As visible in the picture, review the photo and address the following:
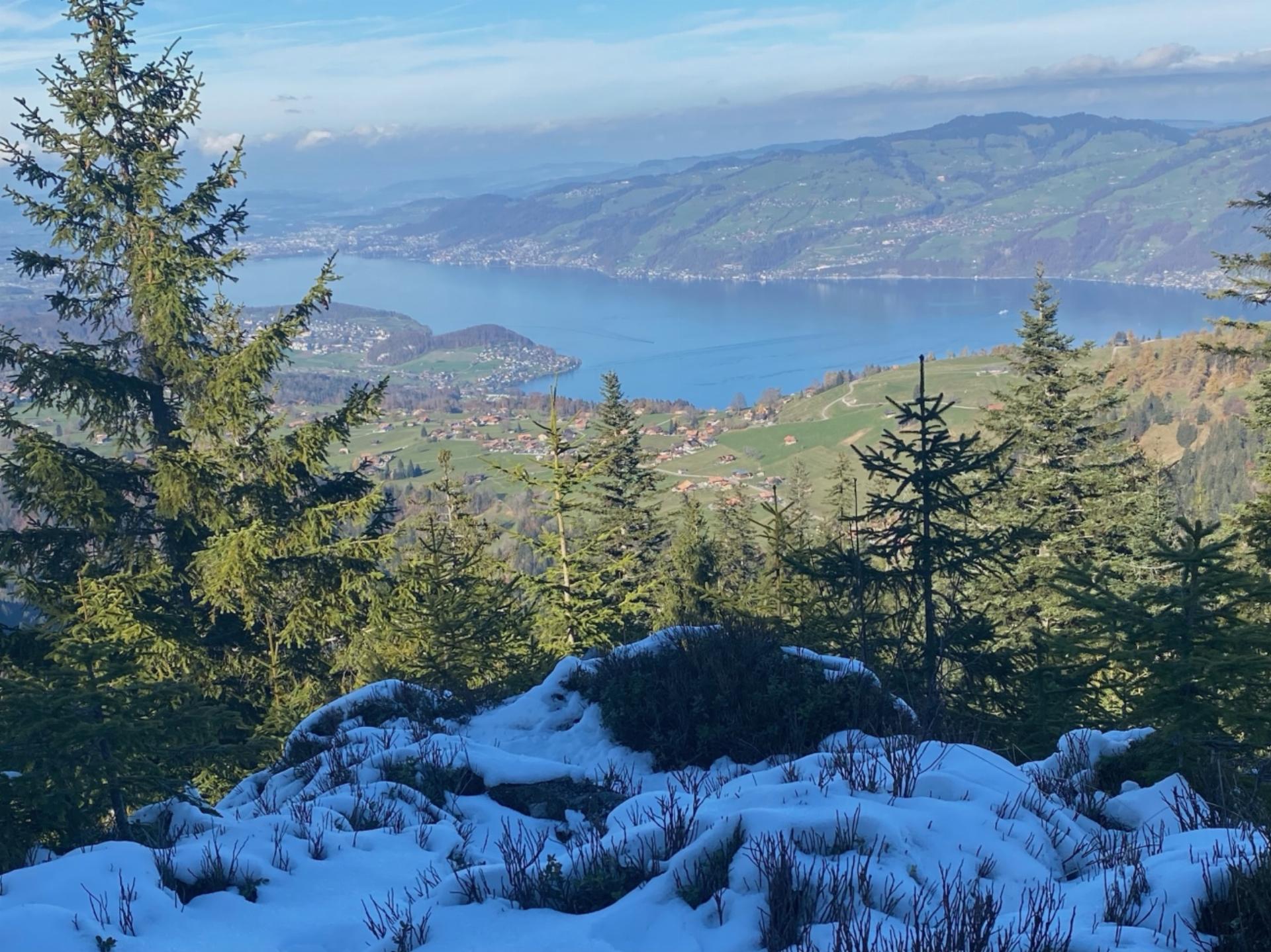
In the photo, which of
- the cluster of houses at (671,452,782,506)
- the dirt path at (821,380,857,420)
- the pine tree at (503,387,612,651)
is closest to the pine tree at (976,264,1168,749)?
the pine tree at (503,387,612,651)

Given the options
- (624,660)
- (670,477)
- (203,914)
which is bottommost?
(670,477)

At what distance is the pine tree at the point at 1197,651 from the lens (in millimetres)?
6043

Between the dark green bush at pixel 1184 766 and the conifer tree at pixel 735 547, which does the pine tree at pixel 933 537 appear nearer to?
the dark green bush at pixel 1184 766

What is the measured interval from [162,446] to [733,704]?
10.1 m

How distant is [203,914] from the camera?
366cm

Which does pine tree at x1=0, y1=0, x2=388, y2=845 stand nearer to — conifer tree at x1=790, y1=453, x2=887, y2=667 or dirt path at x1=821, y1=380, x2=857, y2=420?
conifer tree at x1=790, y1=453, x2=887, y2=667

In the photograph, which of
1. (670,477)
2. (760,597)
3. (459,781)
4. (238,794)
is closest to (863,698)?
(459,781)

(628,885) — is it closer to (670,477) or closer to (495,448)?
(670,477)

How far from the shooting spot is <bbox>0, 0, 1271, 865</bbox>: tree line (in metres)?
6.72

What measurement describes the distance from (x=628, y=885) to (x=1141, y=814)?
3041 millimetres

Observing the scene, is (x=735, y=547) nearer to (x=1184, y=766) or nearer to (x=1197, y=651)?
(x=1197, y=651)

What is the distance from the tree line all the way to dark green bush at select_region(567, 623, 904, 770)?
714 mm

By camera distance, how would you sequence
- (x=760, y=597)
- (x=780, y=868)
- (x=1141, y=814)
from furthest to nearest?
1. (x=760, y=597)
2. (x=1141, y=814)
3. (x=780, y=868)

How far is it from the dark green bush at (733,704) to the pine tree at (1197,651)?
193 centimetres
